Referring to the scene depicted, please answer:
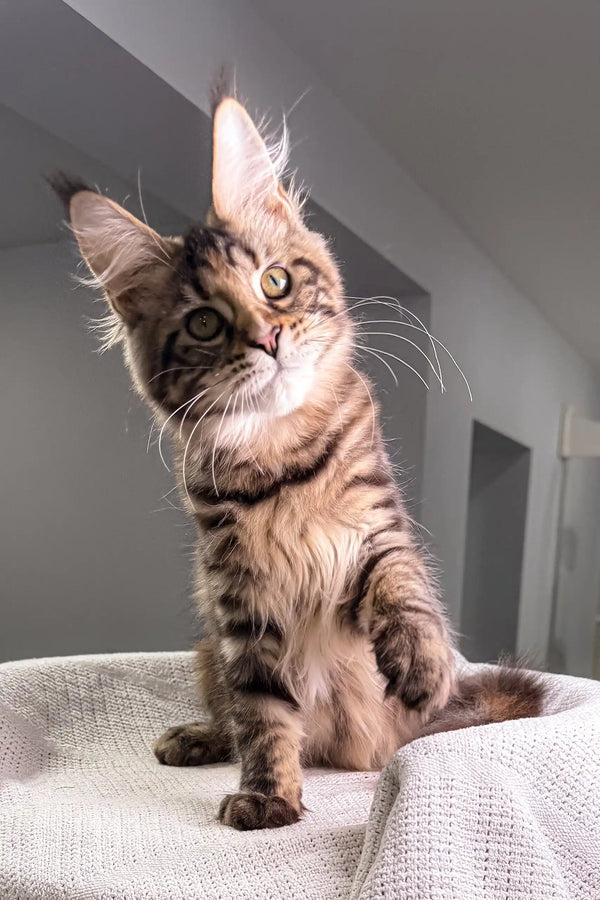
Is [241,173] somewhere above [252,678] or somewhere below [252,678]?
above

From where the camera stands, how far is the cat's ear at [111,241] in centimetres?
91

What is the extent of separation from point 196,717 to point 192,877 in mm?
643

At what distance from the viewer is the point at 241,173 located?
3.25 feet

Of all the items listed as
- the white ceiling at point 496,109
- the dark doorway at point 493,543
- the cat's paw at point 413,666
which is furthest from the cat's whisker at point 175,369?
the dark doorway at point 493,543

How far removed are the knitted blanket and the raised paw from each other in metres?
0.17

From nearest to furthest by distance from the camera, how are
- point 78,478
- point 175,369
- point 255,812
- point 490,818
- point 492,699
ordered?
point 490,818 → point 255,812 → point 175,369 → point 492,699 → point 78,478

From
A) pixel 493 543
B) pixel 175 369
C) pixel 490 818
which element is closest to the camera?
pixel 490 818

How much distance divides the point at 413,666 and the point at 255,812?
217 mm

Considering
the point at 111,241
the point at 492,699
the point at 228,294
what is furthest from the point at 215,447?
the point at 492,699

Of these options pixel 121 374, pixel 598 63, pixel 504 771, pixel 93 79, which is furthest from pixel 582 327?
pixel 504 771

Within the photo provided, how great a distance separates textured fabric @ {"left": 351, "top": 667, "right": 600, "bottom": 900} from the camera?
1.92 ft

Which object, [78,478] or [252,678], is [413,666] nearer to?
[252,678]

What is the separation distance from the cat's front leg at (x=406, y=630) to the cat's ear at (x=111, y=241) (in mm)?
443

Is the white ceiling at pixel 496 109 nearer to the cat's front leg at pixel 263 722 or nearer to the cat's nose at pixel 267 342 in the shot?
the cat's nose at pixel 267 342
